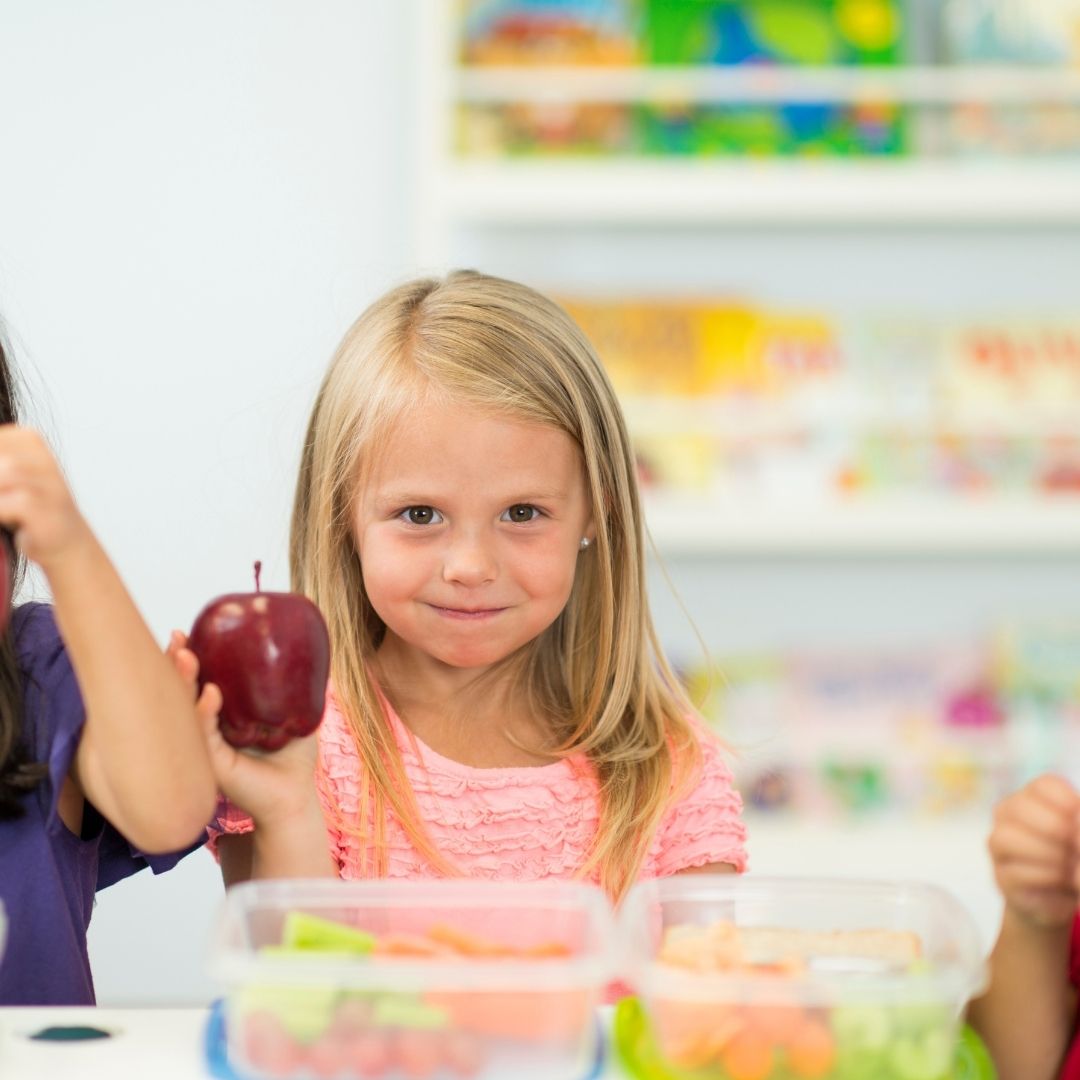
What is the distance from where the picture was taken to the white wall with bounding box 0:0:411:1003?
2473 millimetres

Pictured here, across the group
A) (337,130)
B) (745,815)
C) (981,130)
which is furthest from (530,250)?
(745,815)

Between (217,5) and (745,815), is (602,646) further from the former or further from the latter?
(217,5)

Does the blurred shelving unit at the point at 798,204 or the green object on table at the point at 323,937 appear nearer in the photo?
the green object on table at the point at 323,937

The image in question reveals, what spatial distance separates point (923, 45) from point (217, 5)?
110cm

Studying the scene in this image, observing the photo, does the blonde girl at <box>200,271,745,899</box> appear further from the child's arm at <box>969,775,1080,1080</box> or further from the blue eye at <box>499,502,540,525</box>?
the child's arm at <box>969,775,1080,1080</box>

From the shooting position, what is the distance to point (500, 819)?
1.23m

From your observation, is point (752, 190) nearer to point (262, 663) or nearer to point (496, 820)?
point (496, 820)

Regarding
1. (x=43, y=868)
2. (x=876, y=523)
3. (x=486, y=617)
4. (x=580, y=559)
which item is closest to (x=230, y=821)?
(x=43, y=868)

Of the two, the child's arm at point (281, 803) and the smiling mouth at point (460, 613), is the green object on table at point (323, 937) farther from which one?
the smiling mouth at point (460, 613)

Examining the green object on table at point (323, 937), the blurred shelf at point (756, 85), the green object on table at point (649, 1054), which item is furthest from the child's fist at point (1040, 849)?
the blurred shelf at point (756, 85)

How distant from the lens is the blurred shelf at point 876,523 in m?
2.20

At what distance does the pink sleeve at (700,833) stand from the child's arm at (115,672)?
1.50 ft

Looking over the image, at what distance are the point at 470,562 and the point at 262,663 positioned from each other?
9.1 inches

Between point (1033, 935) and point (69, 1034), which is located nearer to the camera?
point (69, 1034)
